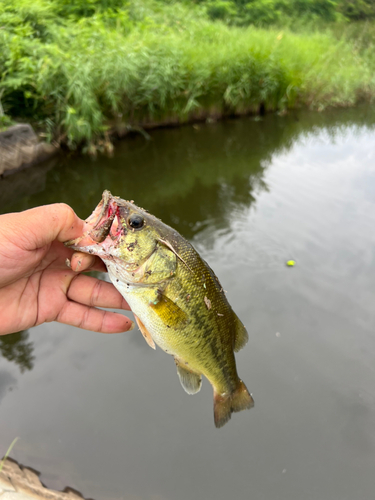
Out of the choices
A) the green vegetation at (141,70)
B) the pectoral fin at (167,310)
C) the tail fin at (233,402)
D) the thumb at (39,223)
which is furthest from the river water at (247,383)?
the green vegetation at (141,70)

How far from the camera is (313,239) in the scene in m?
5.44

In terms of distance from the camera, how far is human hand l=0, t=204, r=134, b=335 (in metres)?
1.83

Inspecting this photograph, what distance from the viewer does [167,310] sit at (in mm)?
1867

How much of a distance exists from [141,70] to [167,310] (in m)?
8.45

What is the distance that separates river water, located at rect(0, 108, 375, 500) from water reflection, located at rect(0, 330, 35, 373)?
14 millimetres

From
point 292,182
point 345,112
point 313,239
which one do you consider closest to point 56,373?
point 313,239

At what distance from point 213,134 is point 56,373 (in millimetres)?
8848

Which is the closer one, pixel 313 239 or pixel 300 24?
pixel 313 239

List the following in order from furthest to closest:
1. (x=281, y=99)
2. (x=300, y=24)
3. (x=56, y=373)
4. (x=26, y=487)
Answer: (x=300, y=24) < (x=281, y=99) < (x=56, y=373) < (x=26, y=487)

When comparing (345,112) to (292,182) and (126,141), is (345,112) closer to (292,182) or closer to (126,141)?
(292,182)

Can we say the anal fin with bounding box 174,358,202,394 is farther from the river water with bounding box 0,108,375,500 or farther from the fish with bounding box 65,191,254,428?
the river water with bounding box 0,108,375,500

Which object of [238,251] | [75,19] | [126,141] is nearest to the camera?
[238,251]

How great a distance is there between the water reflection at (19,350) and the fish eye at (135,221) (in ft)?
8.79

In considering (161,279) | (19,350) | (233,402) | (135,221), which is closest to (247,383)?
(233,402)
